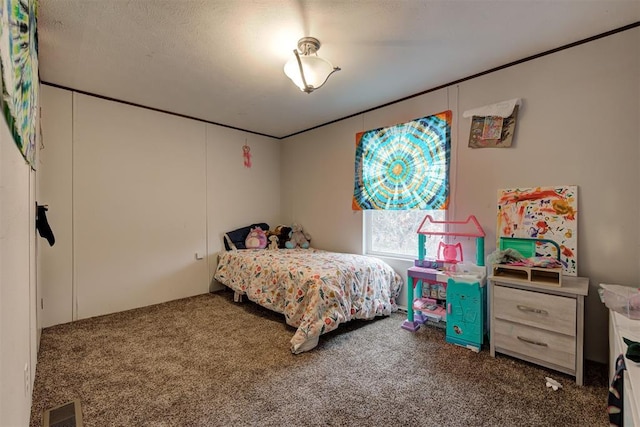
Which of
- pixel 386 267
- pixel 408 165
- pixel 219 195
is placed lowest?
pixel 386 267

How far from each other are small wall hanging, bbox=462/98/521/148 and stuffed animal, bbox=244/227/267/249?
2929mm

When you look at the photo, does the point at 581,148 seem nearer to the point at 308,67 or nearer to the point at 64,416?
the point at 308,67

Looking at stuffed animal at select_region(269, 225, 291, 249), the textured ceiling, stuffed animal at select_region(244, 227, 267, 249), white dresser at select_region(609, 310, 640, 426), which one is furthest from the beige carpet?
the textured ceiling

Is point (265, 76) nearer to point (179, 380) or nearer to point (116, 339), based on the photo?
point (179, 380)

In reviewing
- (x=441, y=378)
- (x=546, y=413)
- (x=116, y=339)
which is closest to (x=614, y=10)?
(x=546, y=413)

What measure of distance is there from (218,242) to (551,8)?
4160 mm

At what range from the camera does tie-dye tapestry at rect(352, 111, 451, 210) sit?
2959 mm

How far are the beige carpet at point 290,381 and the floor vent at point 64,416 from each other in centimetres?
4

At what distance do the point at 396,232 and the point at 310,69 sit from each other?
6.92 feet

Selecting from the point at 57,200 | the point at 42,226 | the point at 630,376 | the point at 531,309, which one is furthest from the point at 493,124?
the point at 57,200

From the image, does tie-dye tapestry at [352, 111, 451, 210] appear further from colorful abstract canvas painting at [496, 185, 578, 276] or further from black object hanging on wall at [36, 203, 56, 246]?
black object hanging on wall at [36, 203, 56, 246]

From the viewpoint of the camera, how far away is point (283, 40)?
2172 millimetres

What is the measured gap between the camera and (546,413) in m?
1.66

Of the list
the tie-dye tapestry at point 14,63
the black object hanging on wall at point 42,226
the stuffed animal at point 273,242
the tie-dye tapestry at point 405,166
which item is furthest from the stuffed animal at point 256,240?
the tie-dye tapestry at point 14,63
